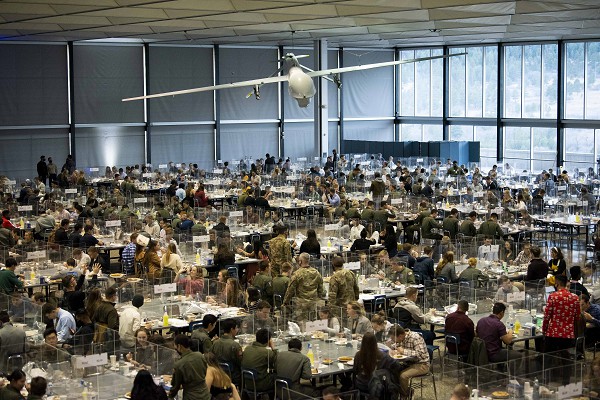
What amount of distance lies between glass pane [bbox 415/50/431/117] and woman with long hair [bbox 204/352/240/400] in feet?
123

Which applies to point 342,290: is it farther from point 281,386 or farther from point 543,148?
point 543,148

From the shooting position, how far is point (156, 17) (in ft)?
87.9

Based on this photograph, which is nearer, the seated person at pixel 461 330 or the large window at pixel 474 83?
the seated person at pixel 461 330

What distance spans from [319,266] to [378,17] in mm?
13443

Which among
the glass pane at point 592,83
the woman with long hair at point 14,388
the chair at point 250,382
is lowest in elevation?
the chair at point 250,382

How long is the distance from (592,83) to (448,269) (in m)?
25.1

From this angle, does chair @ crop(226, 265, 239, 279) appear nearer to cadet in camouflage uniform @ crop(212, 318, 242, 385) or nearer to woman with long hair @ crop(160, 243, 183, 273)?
woman with long hair @ crop(160, 243, 183, 273)

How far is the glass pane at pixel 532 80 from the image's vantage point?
134 ft

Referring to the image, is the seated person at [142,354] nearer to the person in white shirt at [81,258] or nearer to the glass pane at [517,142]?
the person in white shirt at [81,258]

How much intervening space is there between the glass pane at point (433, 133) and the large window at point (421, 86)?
0.63m

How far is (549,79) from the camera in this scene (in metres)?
40.4

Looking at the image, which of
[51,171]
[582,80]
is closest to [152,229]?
[51,171]

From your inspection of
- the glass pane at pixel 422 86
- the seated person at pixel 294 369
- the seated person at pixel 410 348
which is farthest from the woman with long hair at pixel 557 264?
the glass pane at pixel 422 86

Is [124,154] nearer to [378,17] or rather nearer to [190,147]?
[190,147]
